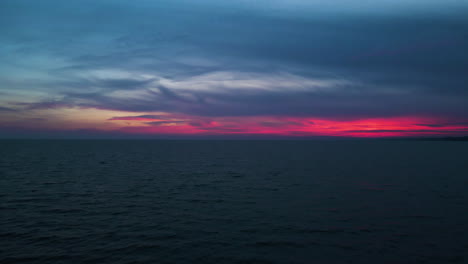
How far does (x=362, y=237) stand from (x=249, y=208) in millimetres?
10264

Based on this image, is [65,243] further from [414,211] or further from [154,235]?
[414,211]

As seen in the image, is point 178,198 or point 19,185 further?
point 19,185

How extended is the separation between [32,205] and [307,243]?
24762 mm

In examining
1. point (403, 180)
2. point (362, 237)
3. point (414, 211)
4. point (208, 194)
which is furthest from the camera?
point (403, 180)

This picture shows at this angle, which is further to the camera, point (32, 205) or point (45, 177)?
point (45, 177)

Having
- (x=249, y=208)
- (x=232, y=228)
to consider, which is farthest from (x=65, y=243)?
(x=249, y=208)

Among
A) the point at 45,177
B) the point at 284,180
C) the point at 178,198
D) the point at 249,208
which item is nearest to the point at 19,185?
Result: the point at 45,177

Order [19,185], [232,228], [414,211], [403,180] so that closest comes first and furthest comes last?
[232,228] → [414,211] → [19,185] → [403,180]

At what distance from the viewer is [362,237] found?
18.8m

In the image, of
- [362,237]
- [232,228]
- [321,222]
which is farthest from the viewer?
[321,222]

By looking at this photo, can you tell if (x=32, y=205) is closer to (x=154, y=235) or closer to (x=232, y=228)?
(x=154, y=235)

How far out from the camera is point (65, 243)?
683 inches

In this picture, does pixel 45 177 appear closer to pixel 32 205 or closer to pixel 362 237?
pixel 32 205

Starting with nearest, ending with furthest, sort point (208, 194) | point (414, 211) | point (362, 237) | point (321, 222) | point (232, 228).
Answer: point (362, 237), point (232, 228), point (321, 222), point (414, 211), point (208, 194)
